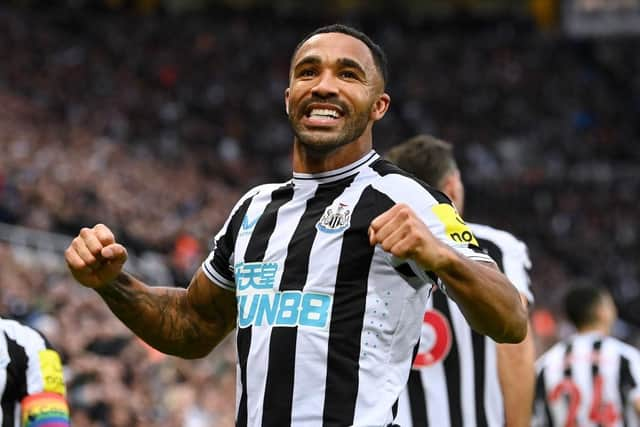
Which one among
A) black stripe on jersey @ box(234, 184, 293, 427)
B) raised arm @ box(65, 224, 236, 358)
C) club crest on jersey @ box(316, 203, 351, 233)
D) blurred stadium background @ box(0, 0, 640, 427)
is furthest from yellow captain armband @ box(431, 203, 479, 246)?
blurred stadium background @ box(0, 0, 640, 427)

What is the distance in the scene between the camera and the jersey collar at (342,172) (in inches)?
129

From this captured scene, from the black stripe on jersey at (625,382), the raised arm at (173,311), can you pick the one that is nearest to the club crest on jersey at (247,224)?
the raised arm at (173,311)

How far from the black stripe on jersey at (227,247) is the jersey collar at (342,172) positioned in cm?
26

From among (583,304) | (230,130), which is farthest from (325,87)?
(230,130)

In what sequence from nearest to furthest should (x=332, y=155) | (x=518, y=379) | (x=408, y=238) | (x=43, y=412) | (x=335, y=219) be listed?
1. (x=408, y=238)
2. (x=335, y=219)
3. (x=332, y=155)
4. (x=43, y=412)
5. (x=518, y=379)

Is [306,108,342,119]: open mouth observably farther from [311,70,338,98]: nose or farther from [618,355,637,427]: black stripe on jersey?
[618,355,637,427]: black stripe on jersey

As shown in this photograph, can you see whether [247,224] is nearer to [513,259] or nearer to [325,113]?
[325,113]

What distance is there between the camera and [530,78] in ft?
91.9

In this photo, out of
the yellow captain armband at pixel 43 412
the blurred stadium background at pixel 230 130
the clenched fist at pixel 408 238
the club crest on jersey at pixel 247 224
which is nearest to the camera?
the clenched fist at pixel 408 238

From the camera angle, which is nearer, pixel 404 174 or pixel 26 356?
pixel 404 174

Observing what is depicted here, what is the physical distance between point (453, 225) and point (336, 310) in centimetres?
36

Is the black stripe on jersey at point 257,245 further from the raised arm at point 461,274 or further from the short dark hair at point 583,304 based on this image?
the short dark hair at point 583,304

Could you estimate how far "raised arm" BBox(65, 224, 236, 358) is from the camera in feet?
11.5

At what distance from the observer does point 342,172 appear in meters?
3.27
